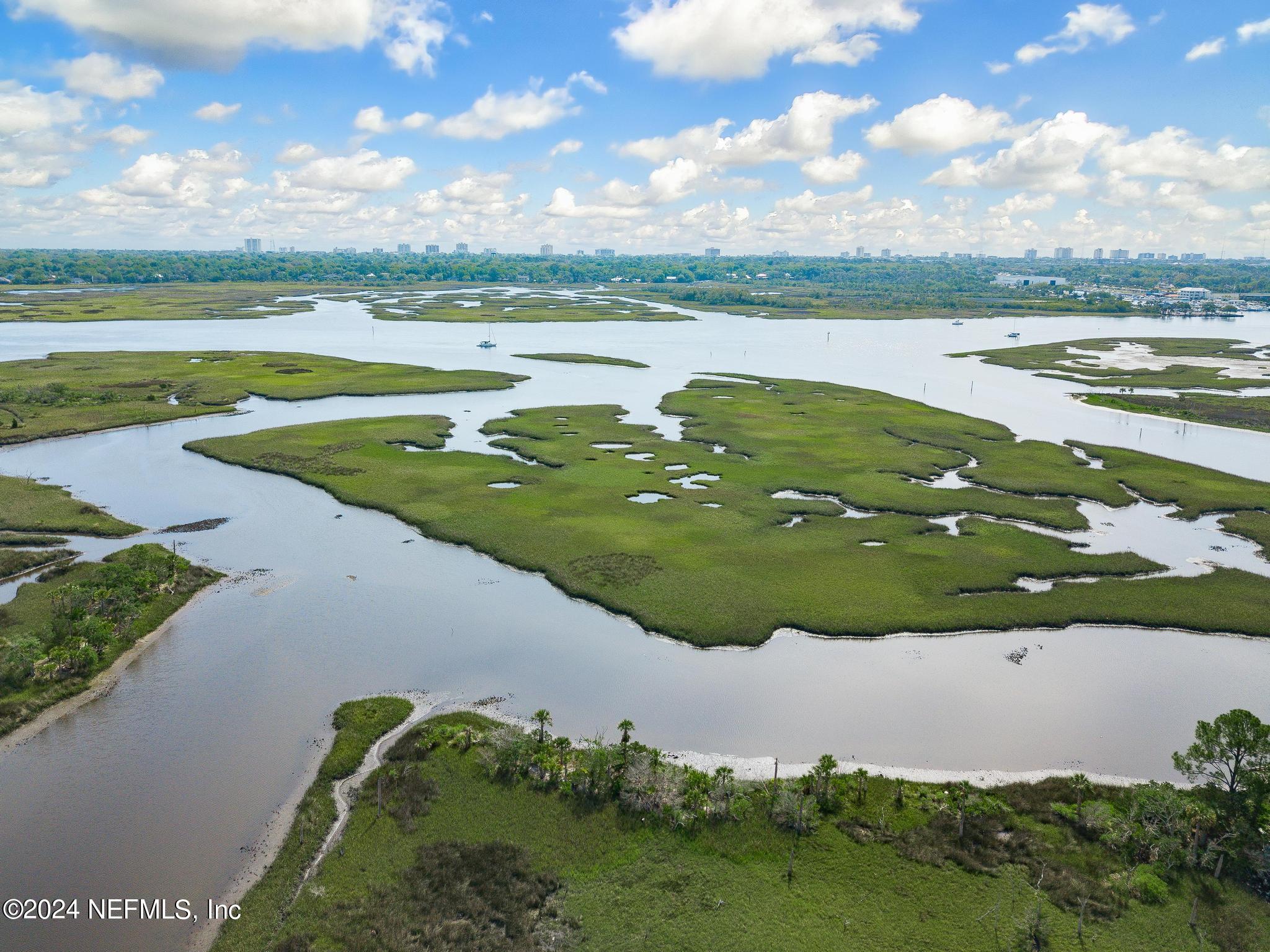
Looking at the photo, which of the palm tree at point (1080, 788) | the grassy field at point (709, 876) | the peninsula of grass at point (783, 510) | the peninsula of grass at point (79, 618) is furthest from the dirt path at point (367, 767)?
the palm tree at point (1080, 788)

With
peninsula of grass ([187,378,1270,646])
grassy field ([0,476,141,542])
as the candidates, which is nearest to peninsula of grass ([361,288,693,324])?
peninsula of grass ([187,378,1270,646])

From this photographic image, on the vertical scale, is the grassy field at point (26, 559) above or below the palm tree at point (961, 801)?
above

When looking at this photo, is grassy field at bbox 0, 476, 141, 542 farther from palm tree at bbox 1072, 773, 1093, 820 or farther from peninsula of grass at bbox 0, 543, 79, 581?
palm tree at bbox 1072, 773, 1093, 820

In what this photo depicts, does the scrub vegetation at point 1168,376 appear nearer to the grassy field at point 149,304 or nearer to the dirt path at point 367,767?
the dirt path at point 367,767

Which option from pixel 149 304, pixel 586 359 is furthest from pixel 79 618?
pixel 149 304

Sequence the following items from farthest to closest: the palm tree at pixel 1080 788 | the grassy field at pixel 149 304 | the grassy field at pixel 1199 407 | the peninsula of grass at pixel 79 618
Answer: the grassy field at pixel 149 304, the grassy field at pixel 1199 407, the peninsula of grass at pixel 79 618, the palm tree at pixel 1080 788

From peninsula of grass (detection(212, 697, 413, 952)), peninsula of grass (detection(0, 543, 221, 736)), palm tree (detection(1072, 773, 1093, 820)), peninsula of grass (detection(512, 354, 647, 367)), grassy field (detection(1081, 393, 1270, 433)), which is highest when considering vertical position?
peninsula of grass (detection(512, 354, 647, 367))
